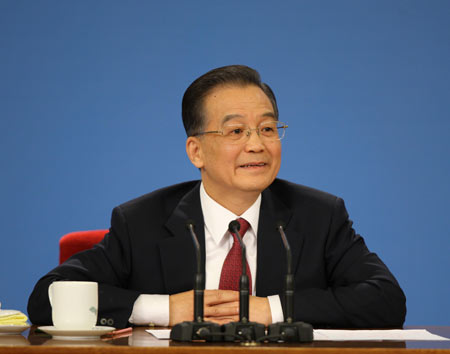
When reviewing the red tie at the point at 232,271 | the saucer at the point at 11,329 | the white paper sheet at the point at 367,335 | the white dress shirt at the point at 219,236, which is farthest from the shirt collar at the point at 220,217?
the saucer at the point at 11,329

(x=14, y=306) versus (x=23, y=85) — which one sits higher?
(x=23, y=85)

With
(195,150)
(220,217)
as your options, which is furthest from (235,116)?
(220,217)

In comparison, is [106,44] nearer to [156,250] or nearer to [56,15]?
[56,15]

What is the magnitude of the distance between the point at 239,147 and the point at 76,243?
772 millimetres

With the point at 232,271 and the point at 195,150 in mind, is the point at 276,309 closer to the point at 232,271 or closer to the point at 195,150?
the point at 232,271

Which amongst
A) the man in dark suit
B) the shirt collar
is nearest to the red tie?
the man in dark suit

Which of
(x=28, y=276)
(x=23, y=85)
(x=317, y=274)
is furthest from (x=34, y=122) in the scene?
(x=317, y=274)

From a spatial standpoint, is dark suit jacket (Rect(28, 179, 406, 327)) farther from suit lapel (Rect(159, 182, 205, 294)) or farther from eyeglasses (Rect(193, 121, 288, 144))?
eyeglasses (Rect(193, 121, 288, 144))

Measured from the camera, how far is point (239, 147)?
7.52 ft

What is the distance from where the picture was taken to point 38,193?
13.0 feet

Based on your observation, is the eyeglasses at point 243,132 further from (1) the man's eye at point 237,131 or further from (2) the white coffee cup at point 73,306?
(2) the white coffee cup at point 73,306

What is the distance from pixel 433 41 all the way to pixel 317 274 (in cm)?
222

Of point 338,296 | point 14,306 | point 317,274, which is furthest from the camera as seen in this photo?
point 14,306

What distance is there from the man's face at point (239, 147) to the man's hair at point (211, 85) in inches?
0.9
